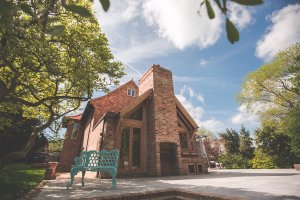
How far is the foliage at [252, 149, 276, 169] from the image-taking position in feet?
Answer: 65.2

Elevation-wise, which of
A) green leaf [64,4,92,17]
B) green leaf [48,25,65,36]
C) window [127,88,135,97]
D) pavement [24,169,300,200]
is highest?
window [127,88,135,97]

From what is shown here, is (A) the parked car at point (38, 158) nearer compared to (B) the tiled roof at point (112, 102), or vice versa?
(B) the tiled roof at point (112, 102)

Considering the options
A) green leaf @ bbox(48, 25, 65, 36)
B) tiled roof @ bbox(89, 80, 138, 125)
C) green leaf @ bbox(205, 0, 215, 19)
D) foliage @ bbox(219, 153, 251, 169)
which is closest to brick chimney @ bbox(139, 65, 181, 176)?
tiled roof @ bbox(89, 80, 138, 125)

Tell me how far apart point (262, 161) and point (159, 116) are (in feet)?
50.7

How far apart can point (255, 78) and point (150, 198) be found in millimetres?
22888

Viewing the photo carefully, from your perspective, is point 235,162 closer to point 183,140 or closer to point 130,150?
point 183,140

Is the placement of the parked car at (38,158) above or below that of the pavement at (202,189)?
above

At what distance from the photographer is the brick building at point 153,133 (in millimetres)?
10719

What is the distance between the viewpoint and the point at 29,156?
74.1 feet

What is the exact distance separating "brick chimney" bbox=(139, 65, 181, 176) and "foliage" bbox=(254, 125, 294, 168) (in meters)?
14.0

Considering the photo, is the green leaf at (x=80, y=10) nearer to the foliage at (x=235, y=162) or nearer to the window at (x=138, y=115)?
the window at (x=138, y=115)

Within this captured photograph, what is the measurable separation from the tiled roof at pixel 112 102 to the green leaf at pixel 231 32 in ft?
49.0

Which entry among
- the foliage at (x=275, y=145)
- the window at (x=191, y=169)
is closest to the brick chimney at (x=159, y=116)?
the window at (x=191, y=169)

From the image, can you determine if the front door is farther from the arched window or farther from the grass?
the grass
